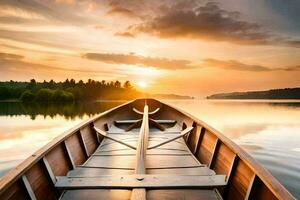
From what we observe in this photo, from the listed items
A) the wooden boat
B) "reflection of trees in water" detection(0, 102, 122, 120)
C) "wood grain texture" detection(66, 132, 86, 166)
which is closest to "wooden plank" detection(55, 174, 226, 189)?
the wooden boat

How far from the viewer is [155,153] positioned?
6238 mm

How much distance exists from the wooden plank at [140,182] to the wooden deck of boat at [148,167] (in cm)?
14

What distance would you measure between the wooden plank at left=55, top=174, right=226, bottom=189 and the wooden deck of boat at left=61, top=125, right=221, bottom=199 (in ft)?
0.47

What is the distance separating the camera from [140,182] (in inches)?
148

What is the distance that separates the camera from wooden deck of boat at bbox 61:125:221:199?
A: 3.85m

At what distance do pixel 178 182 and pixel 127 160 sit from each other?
6.45 feet

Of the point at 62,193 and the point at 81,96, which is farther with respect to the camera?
the point at 81,96

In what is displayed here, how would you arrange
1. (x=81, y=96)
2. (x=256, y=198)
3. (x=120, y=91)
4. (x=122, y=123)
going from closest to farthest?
(x=256, y=198), (x=122, y=123), (x=81, y=96), (x=120, y=91)

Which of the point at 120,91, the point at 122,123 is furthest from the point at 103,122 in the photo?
the point at 120,91

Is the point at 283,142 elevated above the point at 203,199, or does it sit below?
below

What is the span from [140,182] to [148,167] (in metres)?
1.40

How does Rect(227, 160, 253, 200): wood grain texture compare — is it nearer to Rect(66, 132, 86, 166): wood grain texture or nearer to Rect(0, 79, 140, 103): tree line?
Rect(66, 132, 86, 166): wood grain texture

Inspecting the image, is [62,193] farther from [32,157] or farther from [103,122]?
[103,122]

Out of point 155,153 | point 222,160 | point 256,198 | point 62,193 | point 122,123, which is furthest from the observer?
point 122,123
